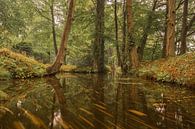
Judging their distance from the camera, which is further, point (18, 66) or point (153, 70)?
point (153, 70)

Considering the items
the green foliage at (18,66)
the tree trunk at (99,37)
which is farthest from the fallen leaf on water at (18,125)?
the tree trunk at (99,37)

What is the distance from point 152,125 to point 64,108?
1.92m

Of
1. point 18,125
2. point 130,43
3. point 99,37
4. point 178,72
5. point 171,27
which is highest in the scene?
point 99,37

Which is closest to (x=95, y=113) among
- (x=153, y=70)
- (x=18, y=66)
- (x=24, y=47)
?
(x=18, y=66)

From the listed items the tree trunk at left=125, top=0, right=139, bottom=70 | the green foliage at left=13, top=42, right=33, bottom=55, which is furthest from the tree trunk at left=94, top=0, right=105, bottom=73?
the green foliage at left=13, top=42, right=33, bottom=55

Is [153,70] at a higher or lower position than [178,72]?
higher

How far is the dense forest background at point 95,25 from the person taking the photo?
1997cm

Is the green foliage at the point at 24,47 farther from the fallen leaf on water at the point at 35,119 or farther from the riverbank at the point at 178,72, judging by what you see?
the fallen leaf on water at the point at 35,119

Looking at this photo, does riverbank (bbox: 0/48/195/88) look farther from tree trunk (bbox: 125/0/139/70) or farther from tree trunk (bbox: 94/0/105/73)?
tree trunk (bbox: 94/0/105/73)

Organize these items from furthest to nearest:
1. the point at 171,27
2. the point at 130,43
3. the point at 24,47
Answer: the point at 24,47
the point at 130,43
the point at 171,27

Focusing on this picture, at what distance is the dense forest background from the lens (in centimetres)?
1997

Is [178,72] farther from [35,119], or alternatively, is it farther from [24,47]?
[24,47]

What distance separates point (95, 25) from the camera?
905 inches

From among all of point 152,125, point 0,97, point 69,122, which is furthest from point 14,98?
point 152,125
